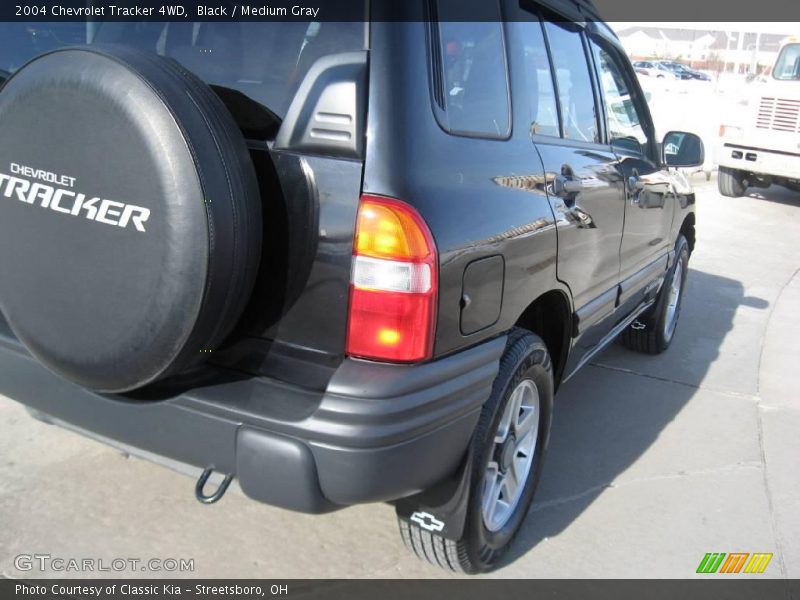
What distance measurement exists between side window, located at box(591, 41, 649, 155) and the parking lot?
1410 millimetres

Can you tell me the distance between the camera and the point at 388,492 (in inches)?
77.2

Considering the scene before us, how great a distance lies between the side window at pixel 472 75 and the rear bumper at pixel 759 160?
10662 millimetres

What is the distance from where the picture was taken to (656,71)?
36969mm

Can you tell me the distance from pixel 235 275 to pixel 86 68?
2.00 ft

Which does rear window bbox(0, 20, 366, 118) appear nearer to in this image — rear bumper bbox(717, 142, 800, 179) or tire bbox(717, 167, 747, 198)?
rear bumper bbox(717, 142, 800, 179)

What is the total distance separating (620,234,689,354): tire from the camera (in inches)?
190

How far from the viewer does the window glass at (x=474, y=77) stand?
7.07 feet

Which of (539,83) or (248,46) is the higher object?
(248,46)

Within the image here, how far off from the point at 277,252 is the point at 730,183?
12225 mm

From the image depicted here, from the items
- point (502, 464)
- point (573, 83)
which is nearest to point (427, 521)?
point (502, 464)

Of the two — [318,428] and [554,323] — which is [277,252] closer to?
[318,428]

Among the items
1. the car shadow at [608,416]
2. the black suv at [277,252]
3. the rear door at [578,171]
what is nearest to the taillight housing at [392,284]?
the black suv at [277,252]

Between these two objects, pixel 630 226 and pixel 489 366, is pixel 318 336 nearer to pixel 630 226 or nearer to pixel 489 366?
pixel 489 366

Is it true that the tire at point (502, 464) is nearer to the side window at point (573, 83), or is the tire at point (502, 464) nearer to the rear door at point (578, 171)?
the rear door at point (578, 171)
